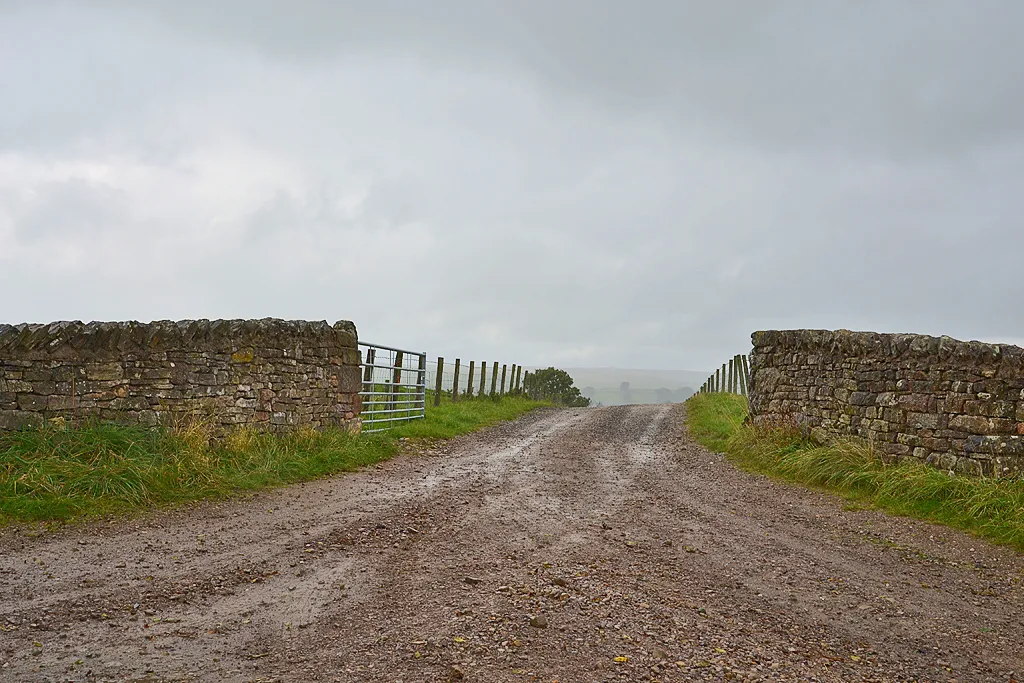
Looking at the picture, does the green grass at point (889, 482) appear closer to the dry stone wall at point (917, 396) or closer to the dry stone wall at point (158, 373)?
the dry stone wall at point (917, 396)

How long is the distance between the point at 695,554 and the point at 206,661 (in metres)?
3.83

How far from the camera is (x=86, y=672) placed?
3771mm

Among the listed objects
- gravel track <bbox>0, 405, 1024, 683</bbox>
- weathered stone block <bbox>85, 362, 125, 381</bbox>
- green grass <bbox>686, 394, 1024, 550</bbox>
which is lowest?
gravel track <bbox>0, 405, 1024, 683</bbox>

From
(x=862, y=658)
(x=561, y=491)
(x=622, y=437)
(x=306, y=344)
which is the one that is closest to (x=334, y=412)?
(x=306, y=344)

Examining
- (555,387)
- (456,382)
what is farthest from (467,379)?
(555,387)

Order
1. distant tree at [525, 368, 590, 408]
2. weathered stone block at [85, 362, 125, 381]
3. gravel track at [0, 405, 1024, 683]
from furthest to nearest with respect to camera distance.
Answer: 1. distant tree at [525, 368, 590, 408]
2. weathered stone block at [85, 362, 125, 381]
3. gravel track at [0, 405, 1024, 683]

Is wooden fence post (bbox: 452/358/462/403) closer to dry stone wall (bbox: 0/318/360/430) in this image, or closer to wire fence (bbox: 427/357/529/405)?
wire fence (bbox: 427/357/529/405)

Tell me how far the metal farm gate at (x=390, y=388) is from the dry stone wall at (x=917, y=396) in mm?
6971

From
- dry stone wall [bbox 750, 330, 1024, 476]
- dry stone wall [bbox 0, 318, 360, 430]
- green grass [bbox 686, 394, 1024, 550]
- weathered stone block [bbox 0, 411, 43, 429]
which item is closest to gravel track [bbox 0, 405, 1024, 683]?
green grass [bbox 686, 394, 1024, 550]

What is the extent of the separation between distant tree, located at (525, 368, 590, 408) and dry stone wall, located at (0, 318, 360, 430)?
18.6 meters

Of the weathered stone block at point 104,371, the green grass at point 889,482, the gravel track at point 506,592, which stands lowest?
the gravel track at point 506,592

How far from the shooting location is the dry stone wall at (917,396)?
28.2ft

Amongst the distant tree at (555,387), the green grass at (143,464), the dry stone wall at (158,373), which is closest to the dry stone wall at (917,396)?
the green grass at (143,464)

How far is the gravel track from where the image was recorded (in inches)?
155
